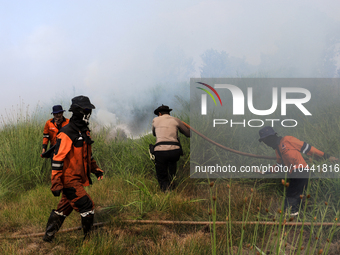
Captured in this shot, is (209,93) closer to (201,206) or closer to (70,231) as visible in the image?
(201,206)

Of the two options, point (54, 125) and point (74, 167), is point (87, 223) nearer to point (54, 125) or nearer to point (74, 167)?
point (74, 167)

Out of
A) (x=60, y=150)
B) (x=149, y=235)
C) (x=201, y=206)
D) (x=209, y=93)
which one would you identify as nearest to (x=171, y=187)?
(x=201, y=206)

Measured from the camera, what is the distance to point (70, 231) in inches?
155

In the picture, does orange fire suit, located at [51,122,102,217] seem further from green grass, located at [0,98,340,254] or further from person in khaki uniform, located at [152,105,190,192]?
person in khaki uniform, located at [152,105,190,192]

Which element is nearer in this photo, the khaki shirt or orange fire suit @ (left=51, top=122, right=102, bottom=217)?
orange fire suit @ (left=51, top=122, right=102, bottom=217)

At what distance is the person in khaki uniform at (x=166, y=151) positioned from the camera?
5539 mm

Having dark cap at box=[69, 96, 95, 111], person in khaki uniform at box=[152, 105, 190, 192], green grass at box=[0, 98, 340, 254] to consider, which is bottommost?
green grass at box=[0, 98, 340, 254]

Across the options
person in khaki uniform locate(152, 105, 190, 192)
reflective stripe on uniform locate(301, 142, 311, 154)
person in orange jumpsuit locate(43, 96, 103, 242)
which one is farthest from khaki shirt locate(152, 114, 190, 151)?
Result: reflective stripe on uniform locate(301, 142, 311, 154)

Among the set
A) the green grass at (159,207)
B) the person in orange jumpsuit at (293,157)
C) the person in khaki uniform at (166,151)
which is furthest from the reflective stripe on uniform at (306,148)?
the person in khaki uniform at (166,151)

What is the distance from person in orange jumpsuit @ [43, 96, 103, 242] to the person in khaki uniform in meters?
2.14

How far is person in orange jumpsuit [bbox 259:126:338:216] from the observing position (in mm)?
4668

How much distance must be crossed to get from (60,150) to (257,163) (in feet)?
16.9

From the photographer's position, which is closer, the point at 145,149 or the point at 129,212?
the point at 129,212

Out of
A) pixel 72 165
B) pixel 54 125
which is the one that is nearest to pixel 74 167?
pixel 72 165
